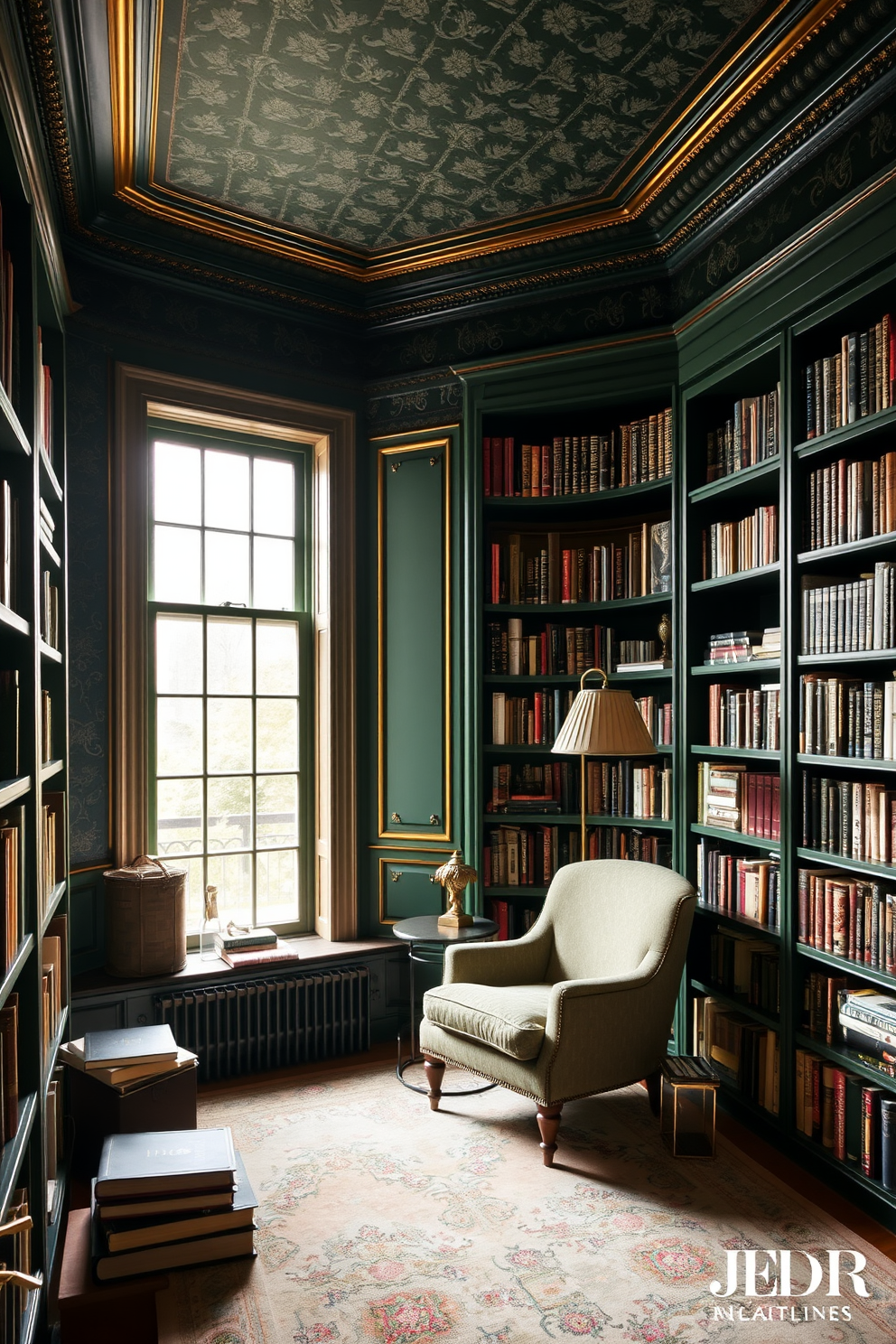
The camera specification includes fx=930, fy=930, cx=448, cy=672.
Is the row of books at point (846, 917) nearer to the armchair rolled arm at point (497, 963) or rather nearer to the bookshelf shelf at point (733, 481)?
the armchair rolled arm at point (497, 963)

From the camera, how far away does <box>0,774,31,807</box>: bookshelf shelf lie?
186 cm

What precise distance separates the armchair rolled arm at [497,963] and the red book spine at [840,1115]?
1196 millimetres

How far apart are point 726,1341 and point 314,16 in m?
3.75

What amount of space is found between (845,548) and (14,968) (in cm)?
263

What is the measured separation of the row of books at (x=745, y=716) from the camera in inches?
136

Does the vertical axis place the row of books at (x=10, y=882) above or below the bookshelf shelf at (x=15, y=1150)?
above

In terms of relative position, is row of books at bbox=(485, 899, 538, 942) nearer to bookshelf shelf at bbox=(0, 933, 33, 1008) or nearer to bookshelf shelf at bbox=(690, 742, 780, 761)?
bookshelf shelf at bbox=(690, 742, 780, 761)

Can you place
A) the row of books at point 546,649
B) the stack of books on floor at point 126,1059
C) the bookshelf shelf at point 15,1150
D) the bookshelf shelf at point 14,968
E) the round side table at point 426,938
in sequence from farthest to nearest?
the row of books at point 546,649 → the round side table at point 426,938 → the stack of books on floor at point 126,1059 → the bookshelf shelf at point 14,968 → the bookshelf shelf at point 15,1150

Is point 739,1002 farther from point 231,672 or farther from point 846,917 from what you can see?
point 231,672

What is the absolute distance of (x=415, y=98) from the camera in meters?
3.13

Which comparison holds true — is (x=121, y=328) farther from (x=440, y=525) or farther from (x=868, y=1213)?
(x=868, y=1213)

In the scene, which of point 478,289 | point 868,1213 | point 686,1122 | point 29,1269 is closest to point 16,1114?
point 29,1269

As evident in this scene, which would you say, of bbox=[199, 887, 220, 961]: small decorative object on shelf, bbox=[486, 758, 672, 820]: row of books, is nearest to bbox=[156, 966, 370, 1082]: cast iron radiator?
bbox=[199, 887, 220, 961]: small decorative object on shelf

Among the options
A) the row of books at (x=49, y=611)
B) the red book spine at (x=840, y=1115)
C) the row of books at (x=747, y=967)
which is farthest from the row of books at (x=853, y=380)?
the row of books at (x=49, y=611)
